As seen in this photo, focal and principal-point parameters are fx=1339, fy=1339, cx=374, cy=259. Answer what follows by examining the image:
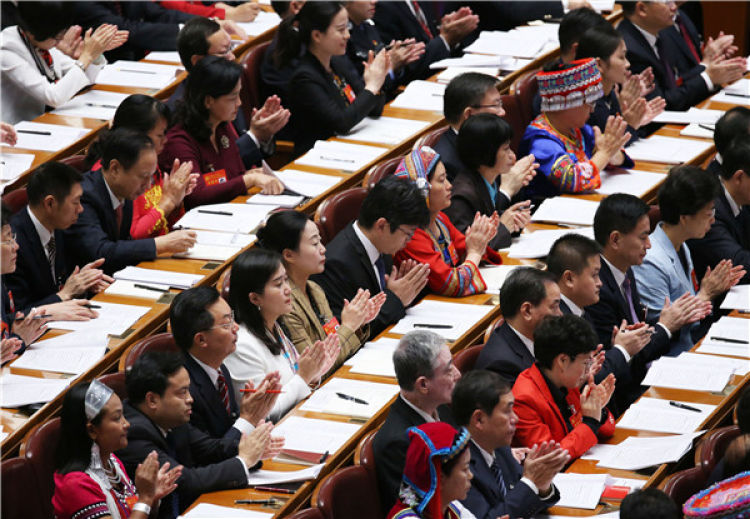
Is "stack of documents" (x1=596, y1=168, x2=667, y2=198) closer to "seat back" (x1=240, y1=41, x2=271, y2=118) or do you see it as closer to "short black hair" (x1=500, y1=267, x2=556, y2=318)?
"short black hair" (x1=500, y1=267, x2=556, y2=318)

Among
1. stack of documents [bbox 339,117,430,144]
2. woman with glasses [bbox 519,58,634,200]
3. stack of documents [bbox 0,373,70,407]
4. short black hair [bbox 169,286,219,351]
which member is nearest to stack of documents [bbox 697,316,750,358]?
woman with glasses [bbox 519,58,634,200]

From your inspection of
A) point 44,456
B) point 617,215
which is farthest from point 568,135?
point 44,456

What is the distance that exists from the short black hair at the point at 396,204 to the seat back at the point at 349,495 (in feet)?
3.72

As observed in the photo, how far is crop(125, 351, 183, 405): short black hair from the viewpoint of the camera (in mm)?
3385

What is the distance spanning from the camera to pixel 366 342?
4.23 meters

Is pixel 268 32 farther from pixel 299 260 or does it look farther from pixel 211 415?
pixel 211 415

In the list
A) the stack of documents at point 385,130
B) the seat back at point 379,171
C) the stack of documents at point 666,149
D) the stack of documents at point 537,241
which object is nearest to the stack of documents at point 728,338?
the stack of documents at point 537,241

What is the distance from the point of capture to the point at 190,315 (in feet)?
11.8

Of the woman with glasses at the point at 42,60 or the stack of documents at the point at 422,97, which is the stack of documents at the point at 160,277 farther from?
the stack of documents at the point at 422,97

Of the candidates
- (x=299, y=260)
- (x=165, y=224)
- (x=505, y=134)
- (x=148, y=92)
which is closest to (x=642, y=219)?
(x=505, y=134)

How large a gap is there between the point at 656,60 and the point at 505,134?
1.71 metres

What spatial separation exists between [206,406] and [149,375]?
0.28 meters

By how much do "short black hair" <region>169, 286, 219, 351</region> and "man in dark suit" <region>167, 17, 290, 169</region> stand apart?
5.30ft

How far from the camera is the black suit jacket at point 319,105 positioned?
17.5ft
